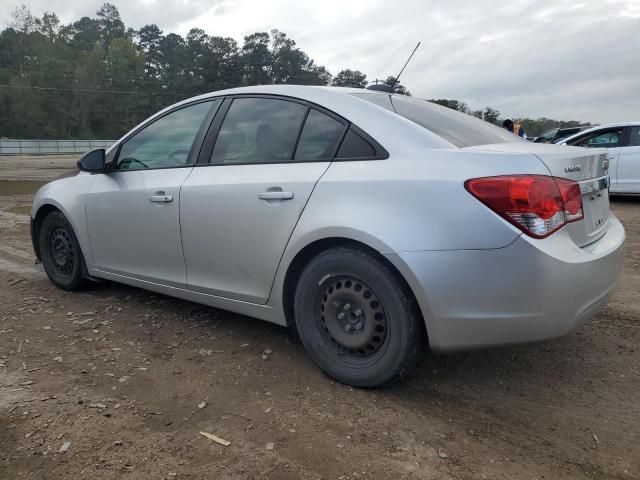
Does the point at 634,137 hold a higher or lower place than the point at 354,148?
higher

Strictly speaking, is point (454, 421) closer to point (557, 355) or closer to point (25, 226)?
point (557, 355)

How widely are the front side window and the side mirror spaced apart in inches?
365

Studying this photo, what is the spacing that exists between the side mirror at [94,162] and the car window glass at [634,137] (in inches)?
385

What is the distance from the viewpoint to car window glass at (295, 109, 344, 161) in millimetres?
3043

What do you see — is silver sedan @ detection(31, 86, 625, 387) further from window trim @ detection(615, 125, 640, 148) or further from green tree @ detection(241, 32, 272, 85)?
green tree @ detection(241, 32, 272, 85)

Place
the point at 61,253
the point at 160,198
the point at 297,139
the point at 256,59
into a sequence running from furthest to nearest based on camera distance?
the point at 256,59, the point at 61,253, the point at 160,198, the point at 297,139

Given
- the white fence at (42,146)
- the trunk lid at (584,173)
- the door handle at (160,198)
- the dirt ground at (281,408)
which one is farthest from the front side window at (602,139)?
the white fence at (42,146)

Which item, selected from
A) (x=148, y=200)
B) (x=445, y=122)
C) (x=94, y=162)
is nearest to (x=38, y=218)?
(x=94, y=162)

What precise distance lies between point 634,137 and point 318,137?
371 inches

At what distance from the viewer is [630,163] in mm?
10219

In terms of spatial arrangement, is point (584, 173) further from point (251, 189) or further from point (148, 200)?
point (148, 200)

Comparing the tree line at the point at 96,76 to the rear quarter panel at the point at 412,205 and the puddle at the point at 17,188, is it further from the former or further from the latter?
the rear quarter panel at the point at 412,205

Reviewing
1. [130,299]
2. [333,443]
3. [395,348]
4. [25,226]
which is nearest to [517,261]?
[395,348]

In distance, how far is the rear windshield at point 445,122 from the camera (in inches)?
118
